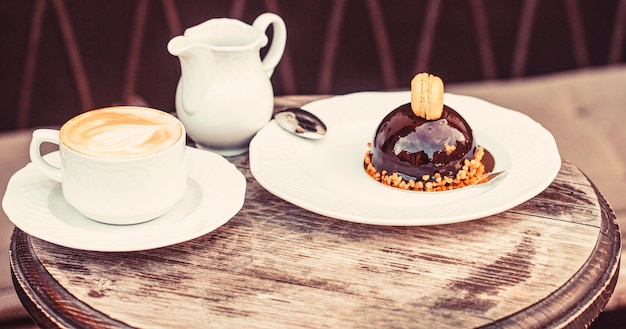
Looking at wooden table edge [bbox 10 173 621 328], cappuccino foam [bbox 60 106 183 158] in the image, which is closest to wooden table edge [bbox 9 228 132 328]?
wooden table edge [bbox 10 173 621 328]

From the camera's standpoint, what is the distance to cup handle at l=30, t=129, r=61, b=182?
92 centimetres

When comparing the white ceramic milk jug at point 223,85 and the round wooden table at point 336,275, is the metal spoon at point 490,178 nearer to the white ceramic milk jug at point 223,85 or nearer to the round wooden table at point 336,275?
the round wooden table at point 336,275

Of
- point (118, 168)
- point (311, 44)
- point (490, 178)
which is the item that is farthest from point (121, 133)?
point (311, 44)

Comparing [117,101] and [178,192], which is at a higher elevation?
[178,192]

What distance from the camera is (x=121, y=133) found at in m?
0.93

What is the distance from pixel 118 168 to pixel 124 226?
0.28ft

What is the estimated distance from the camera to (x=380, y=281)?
0.87m

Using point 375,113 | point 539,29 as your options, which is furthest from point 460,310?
point 539,29

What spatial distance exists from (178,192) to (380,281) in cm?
26

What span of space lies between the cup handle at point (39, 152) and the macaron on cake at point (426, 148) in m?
0.42

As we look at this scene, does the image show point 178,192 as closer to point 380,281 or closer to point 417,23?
point 380,281

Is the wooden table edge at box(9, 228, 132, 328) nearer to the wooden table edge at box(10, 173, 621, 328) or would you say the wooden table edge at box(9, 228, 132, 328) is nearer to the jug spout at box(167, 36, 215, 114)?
the wooden table edge at box(10, 173, 621, 328)

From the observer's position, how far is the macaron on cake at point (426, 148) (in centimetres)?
106

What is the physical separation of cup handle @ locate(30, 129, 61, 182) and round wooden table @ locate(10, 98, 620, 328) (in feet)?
0.27
